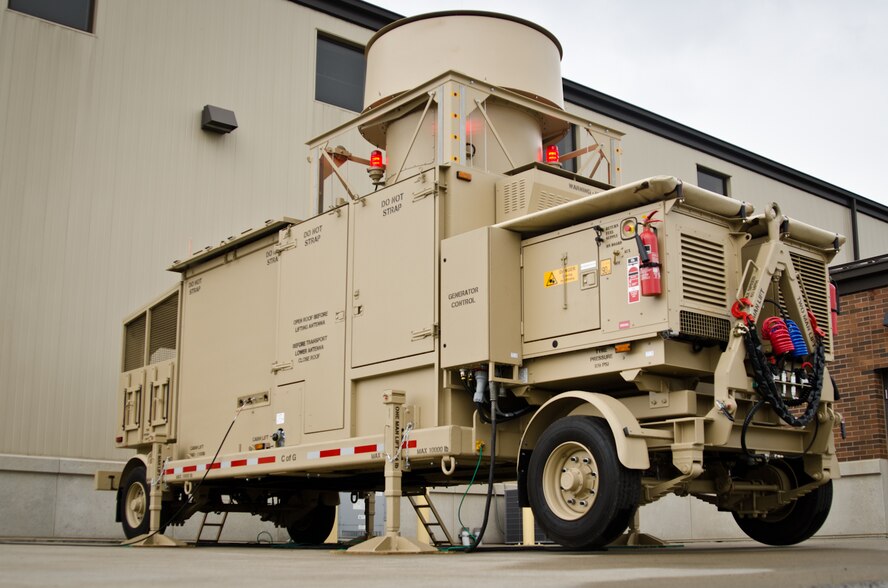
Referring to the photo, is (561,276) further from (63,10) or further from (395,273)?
(63,10)

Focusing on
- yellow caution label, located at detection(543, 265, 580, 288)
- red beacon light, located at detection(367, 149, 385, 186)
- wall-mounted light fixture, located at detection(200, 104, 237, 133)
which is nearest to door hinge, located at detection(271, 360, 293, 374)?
red beacon light, located at detection(367, 149, 385, 186)

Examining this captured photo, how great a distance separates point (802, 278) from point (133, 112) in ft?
41.9

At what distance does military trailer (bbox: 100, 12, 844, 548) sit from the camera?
848cm

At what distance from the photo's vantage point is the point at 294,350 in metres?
11.6

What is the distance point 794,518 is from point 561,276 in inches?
124

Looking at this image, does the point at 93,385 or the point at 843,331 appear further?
the point at 93,385

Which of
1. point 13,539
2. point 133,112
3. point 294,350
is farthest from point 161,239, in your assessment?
point 294,350

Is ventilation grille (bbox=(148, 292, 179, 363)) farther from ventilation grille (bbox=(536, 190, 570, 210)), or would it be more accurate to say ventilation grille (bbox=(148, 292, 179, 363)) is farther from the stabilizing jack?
ventilation grille (bbox=(536, 190, 570, 210))

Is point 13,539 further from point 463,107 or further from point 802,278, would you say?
point 802,278

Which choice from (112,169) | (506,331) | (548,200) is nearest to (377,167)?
(548,200)

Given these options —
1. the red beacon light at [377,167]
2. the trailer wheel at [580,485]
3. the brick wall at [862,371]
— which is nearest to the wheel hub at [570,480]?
the trailer wheel at [580,485]

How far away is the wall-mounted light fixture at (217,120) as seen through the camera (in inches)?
750

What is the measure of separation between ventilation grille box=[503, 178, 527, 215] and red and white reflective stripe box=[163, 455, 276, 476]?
3.64 metres

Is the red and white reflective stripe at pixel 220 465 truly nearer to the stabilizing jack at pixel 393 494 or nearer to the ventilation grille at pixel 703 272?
the stabilizing jack at pixel 393 494
